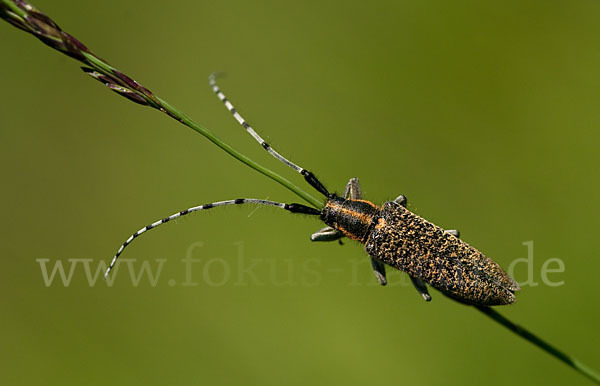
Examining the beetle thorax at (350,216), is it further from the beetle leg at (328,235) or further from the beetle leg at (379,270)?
the beetle leg at (379,270)

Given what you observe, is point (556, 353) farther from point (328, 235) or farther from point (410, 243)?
point (328, 235)

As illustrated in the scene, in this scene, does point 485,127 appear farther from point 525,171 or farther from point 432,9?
point 432,9

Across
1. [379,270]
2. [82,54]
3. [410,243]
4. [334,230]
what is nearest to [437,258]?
[410,243]

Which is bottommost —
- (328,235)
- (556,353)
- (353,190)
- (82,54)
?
(82,54)

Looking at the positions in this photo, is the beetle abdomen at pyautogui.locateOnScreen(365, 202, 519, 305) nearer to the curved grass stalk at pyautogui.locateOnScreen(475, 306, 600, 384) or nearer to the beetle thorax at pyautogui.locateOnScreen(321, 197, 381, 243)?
the beetle thorax at pyautogui.locateOnScreen(321, 197, 381, 243)

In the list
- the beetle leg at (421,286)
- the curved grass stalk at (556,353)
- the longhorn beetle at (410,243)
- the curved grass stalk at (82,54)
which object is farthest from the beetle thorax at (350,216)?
the curved grass stalk at (556,353)

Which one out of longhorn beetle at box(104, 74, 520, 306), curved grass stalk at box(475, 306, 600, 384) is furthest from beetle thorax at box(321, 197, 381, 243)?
curved grass stalk at box(475, 306, 600, 384)

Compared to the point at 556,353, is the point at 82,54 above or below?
below
